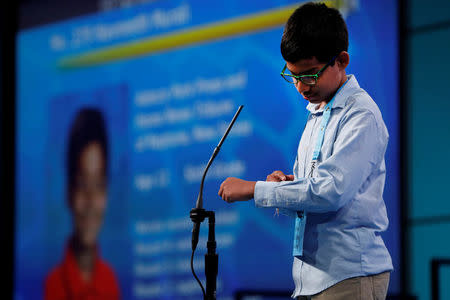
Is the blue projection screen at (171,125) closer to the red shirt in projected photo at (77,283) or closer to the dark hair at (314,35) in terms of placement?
the red shirt in projected photo at (77,283)

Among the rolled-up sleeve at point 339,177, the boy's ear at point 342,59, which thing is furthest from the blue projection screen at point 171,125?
the rolled-up sleeve at point 339,177

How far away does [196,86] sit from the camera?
3826 millimetres

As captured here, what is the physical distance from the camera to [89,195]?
433cm

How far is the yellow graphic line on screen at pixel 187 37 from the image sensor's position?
137 inches

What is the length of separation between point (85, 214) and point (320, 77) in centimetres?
313

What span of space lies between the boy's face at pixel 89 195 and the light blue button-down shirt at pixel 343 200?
2962mm

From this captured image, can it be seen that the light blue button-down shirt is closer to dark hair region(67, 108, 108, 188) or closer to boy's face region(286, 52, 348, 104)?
boy's face region(286, 52, 348, 104)

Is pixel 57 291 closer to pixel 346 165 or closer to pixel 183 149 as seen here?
pixel 183 149

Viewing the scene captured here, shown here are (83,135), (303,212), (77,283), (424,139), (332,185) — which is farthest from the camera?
(83,135)

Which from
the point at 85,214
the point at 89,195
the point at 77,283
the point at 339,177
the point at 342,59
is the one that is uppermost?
the point at 342,59

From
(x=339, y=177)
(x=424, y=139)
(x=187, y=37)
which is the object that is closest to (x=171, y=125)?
(x=187, y=37)

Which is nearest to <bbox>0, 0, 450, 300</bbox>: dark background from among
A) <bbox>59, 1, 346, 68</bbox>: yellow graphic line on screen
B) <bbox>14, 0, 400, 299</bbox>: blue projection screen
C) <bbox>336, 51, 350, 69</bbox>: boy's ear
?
<bbox>14, 0, 400, 299</bbox>: blue projection screen

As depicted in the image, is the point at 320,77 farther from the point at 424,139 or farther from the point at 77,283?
the point at 77,283

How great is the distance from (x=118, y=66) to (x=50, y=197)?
3.81ft
